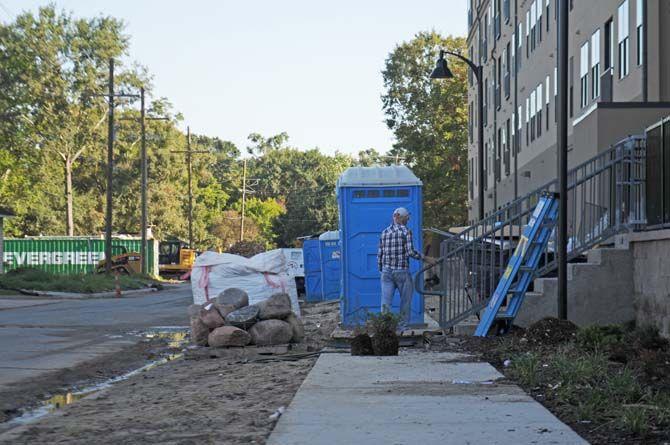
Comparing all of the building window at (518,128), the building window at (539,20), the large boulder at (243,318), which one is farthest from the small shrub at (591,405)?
the building window at (518,128)

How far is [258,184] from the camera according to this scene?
14062 centimetres

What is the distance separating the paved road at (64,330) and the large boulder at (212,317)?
1440mm

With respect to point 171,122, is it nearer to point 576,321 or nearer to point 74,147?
point 74,147

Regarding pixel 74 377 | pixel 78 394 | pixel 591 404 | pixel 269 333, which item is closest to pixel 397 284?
pixel 269 333

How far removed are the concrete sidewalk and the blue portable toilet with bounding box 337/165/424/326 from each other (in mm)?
5475

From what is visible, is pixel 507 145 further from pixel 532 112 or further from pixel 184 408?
pixel 184 408

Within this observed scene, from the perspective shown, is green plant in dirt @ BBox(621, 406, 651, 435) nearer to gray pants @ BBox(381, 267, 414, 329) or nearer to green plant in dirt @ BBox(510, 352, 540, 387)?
green plant in dirt @ BBox(510, 352, 540, 387)

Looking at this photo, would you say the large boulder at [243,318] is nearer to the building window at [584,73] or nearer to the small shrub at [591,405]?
the small shrub at [591,405]

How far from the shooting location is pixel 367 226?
1579 cm

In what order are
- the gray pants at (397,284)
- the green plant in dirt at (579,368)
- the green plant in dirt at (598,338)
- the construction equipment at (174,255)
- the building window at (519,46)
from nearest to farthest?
the green plant in dirt at (579,368)
the green plant in dirt at (598,338)
the gray pants at (397,284)
the building window at (519,46)
the construction equipment at (174,255)

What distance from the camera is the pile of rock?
13914 mm

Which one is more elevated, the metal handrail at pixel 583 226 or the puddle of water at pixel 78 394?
the metal handrail at pixel 583 226

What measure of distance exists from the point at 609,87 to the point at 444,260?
1115cm

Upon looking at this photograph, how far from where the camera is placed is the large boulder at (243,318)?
1409 centimetres
